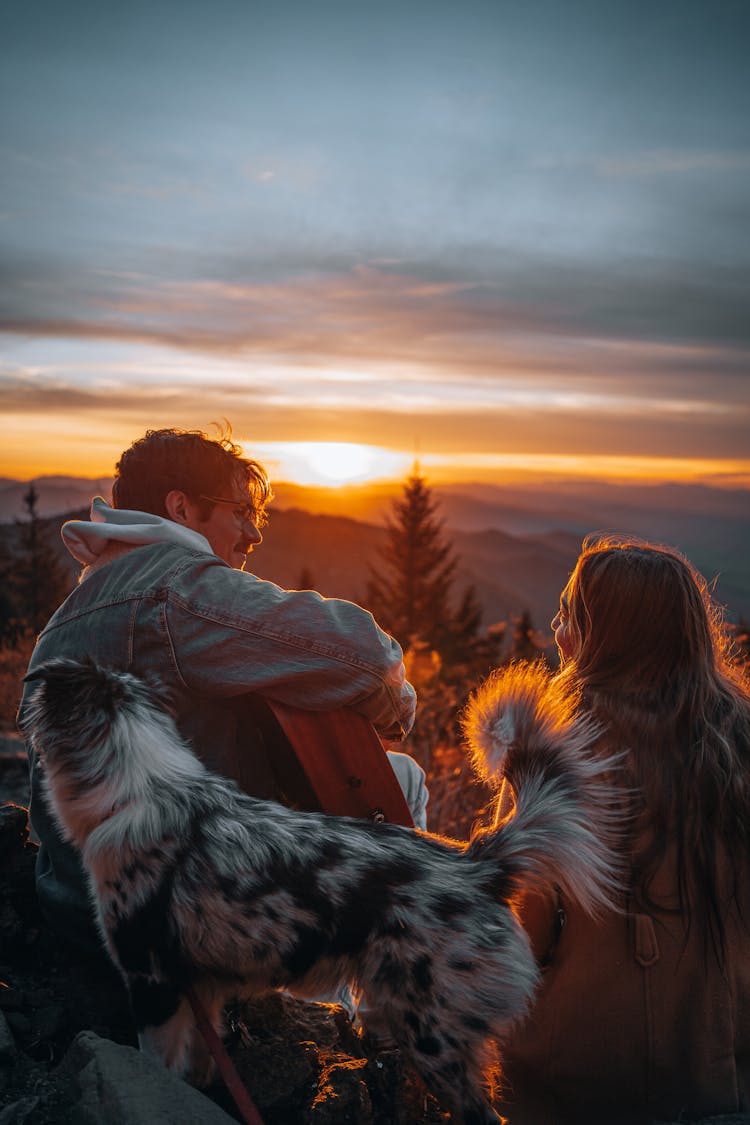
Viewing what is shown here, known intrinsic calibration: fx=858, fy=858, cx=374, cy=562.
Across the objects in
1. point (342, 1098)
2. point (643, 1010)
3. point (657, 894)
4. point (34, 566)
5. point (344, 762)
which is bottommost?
point (34, 566)

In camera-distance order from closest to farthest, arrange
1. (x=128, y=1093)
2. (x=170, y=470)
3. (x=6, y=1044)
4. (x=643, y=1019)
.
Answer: (x=128, y=1093) → (x=6, y=1044) → (x=643, y=1019) → (x=170, y=470)

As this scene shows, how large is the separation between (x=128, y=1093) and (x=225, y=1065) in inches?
12.2

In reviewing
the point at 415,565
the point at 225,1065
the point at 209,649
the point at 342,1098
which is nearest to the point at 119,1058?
the point at 225,1065

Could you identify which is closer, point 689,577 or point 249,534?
point 689,577

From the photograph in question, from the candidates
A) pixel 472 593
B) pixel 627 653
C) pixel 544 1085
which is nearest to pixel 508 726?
pixel 627 653

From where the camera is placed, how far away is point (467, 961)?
260 centimetres

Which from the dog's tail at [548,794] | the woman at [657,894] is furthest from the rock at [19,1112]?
the woman at [657,894]

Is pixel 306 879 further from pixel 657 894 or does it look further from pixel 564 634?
pixel 564 634

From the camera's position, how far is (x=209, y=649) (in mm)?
3176

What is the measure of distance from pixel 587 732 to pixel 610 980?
37.2 inches

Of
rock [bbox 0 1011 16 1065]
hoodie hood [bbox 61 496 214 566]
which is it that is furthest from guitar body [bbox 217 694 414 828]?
rock [bbox 0 1011 16 1065]

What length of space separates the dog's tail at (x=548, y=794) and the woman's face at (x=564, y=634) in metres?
0.38

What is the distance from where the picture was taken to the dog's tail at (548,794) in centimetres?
281

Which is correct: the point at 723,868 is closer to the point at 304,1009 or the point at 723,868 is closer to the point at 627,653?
the point at 627,653
